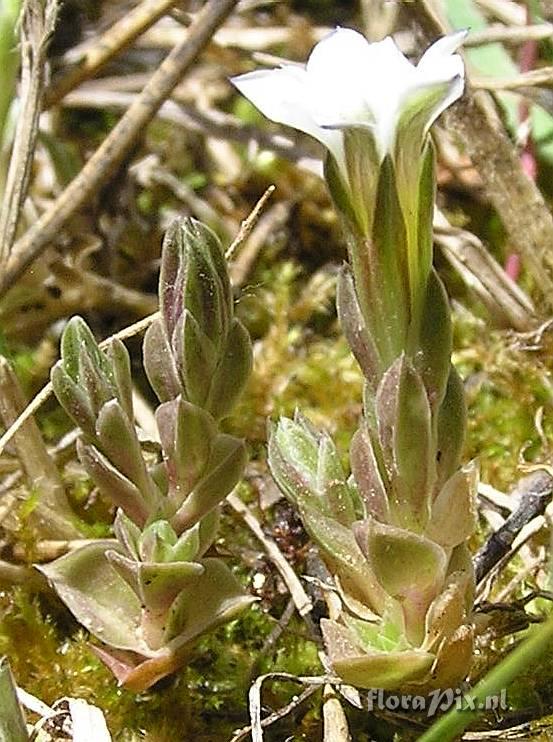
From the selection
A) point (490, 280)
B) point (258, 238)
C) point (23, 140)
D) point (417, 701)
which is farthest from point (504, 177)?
point (417, 701)

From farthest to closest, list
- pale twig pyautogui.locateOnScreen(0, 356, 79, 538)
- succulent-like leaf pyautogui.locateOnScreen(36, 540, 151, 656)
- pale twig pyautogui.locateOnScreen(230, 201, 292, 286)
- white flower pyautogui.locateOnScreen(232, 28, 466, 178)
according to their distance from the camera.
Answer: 1. pale twig pyautogui.locateOnScreen(230, 201, 292, 286)
2. pale twig pyautogui.locateOnScreen(0, 356, 79, 538)
3. succulent-like leaf pyautogui.locateOnScreen(36, 540, 151, 656)
4. white flower pyautogui.locateOnScreen(232, 28, 466, 178)

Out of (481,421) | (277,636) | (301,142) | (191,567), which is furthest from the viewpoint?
(301,142)

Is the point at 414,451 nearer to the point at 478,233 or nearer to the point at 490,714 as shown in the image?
the point at 490,714

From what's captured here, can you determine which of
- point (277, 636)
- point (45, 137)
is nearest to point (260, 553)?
point (277, 636)

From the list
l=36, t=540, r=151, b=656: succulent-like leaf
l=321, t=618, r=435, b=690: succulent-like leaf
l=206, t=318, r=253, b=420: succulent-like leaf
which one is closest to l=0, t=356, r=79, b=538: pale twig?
l=36, t=540, r=151, b=656: succulent-like leaf

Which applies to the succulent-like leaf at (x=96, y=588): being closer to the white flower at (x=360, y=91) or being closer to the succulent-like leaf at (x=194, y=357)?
the succulent-like leaf at (x=194, y=357)

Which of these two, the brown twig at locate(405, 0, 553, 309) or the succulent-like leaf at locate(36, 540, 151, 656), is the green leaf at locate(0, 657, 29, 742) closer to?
the succulent-like leaf at locate(36, 540, 151, 656)
